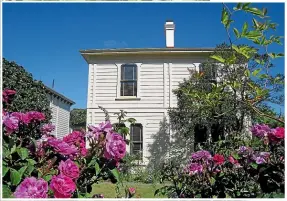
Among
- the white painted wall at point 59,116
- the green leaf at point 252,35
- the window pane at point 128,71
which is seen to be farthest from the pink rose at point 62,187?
the window pane at point 128,71

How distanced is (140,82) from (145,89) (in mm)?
253

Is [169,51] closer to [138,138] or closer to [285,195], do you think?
[138,138]

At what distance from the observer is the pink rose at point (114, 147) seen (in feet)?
5.08

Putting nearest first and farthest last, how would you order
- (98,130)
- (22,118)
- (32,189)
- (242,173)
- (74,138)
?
1. (32,189)
2. (98,130)
3. (22,118)
4. (74,138)
5. (242,173)

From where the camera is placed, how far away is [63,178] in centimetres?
141

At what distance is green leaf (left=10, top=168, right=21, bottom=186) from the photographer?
1.44 metres

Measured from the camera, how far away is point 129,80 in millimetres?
9328

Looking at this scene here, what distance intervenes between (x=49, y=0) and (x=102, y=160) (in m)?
1.44

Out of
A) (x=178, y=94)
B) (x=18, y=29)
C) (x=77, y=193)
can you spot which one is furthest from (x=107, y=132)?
(x=178, y=94)

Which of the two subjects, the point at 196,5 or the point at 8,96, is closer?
the point at 8,96

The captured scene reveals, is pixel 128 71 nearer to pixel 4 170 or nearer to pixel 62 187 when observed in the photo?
pixel 4 170

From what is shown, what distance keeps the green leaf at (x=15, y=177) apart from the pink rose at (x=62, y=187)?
165 millimetres

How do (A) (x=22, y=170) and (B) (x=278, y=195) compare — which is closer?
(A) (x=22, y=170)

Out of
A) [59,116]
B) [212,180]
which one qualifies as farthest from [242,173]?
[59,116]
